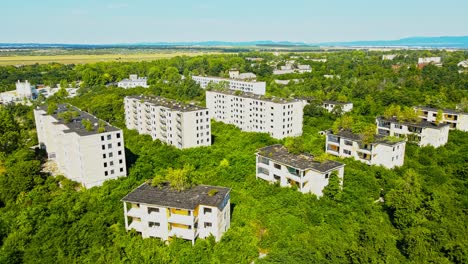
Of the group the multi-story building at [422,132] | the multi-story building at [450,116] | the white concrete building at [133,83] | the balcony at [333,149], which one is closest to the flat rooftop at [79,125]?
the balcony at [333,149]

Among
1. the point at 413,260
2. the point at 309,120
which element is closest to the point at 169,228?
the point at 413,260

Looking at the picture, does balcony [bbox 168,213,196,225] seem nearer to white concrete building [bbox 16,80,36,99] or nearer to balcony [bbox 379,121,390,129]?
balcony [bbox 379,121,390,129]

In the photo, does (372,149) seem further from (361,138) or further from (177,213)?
(177,213)

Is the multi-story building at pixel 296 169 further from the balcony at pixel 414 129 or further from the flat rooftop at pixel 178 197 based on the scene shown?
the balcony at pixel 414 129

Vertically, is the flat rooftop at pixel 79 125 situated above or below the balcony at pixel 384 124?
above

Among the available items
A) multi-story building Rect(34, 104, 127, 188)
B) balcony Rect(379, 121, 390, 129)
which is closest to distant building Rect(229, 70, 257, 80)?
balcony Rect(379, 121, 390, 129)

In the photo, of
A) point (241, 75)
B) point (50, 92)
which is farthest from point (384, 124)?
point (50, 92)
